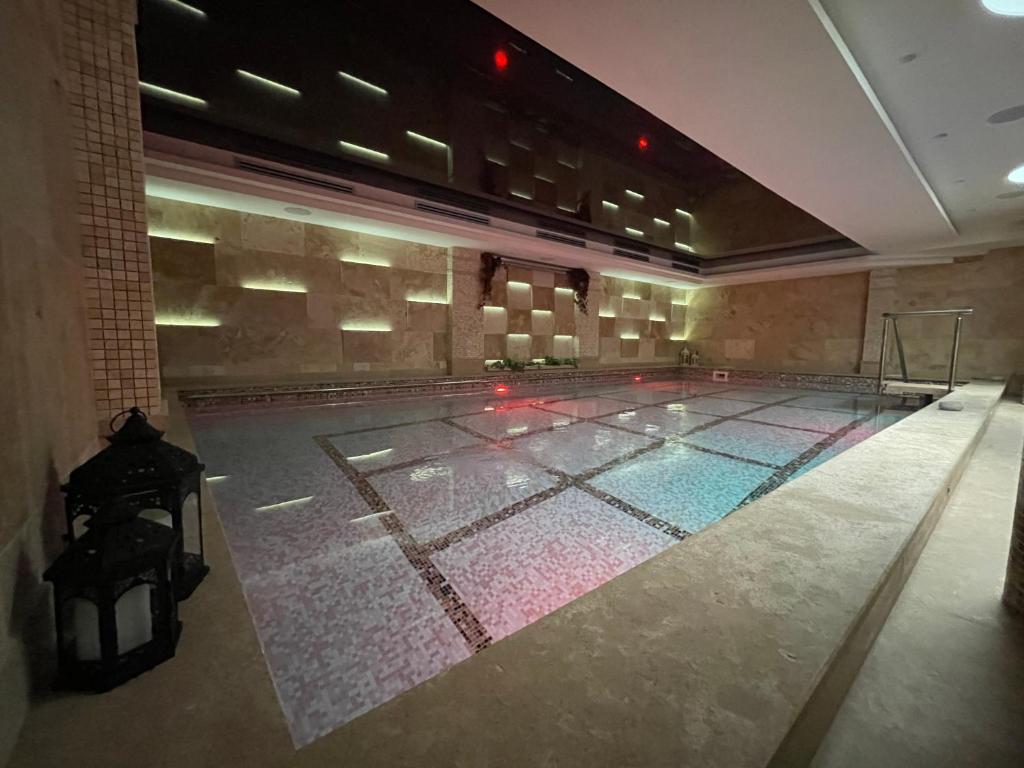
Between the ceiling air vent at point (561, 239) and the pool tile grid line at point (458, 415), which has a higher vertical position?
the ceiling air vent at point (561, 239)

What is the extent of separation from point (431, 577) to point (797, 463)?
3.12m

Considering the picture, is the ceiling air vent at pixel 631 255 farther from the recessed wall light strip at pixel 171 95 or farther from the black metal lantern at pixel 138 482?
the black metal lantern at pixel 138 482

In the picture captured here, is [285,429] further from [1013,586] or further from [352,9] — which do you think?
[1013,586]

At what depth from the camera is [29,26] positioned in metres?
1.11

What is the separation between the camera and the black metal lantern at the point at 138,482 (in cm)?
83

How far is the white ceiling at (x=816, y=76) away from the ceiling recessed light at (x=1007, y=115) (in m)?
0.07

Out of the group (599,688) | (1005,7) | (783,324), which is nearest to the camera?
(599,688)

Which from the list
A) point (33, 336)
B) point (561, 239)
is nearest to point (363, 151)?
point (561, 239)

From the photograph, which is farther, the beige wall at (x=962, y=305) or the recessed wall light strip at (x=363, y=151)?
the beige wall at (x=962, y=305)

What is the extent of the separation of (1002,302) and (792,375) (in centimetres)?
319

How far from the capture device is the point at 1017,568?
1052 millimetres

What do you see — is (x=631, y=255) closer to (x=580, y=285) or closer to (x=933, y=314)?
(x=580, y=285)

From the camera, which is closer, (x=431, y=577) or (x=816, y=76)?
(x=431, y=577)

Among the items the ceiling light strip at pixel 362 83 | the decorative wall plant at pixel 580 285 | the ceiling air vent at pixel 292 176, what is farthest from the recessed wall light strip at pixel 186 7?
the decorative wall plant at pixel 580 285
